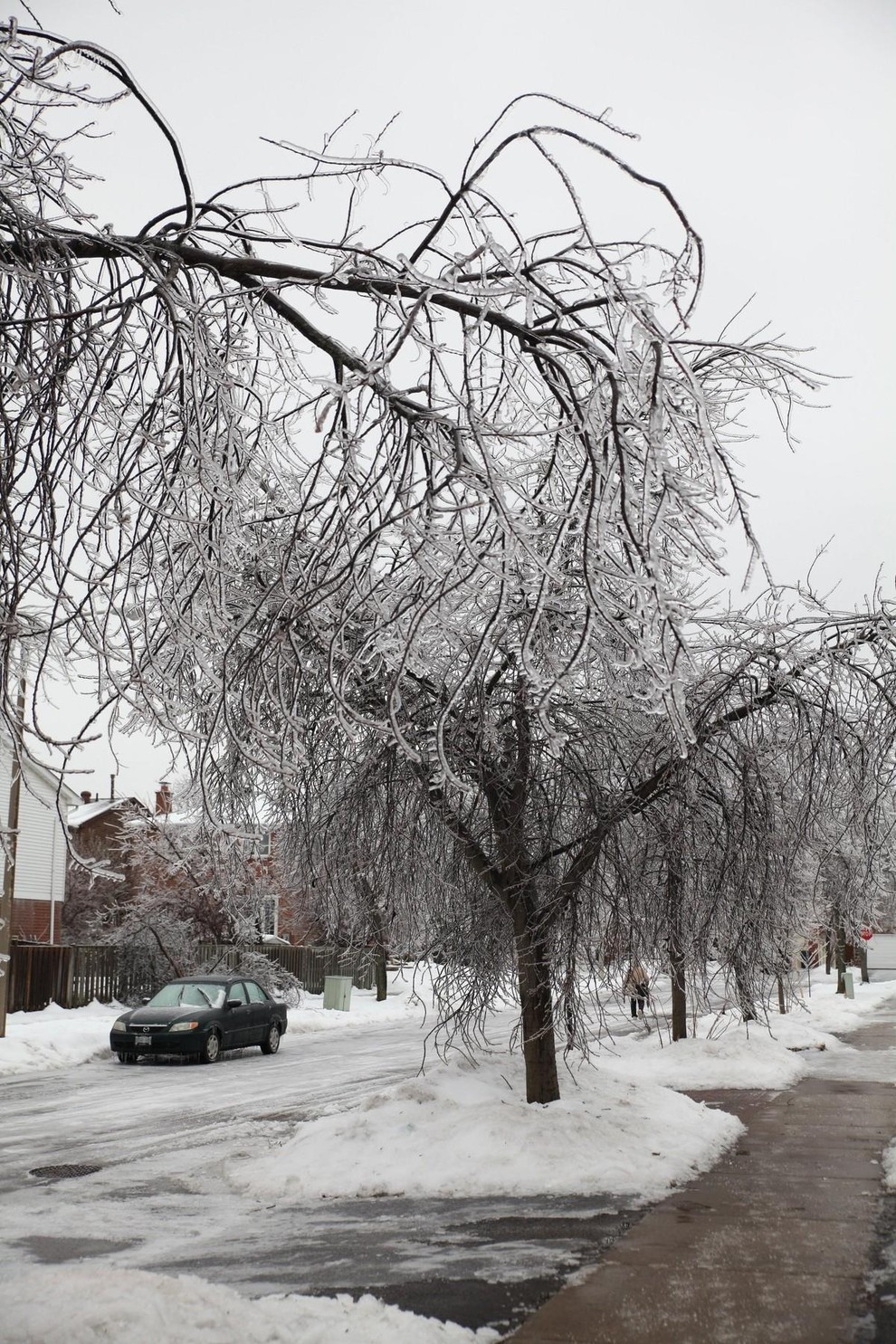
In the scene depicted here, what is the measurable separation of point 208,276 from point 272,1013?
19614mm

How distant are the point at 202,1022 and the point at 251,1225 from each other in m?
12.4

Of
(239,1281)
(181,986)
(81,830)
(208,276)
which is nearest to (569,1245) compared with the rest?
(239,1281)

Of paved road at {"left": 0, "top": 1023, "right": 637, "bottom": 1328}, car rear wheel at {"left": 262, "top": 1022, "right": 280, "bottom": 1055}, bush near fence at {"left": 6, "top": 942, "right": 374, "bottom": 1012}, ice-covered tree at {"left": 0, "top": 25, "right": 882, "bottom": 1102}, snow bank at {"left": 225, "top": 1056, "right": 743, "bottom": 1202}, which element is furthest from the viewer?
bush near fence at {"left": 6, "top": 942, "right": 374, "bottom": 1012}

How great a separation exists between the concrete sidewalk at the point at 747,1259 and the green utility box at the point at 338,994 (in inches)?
831

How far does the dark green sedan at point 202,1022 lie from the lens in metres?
19.9

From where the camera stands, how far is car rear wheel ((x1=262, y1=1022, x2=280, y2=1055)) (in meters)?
22.2

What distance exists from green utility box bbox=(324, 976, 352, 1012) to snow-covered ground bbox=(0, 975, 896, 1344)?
14.7 metres

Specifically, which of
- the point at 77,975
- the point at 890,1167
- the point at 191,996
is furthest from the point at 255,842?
the point at 77,975

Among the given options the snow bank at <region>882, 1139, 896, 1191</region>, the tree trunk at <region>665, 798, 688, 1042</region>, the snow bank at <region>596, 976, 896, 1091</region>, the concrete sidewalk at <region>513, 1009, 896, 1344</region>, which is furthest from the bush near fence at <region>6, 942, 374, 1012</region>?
the concrete sidewalk at <region>513, 1009, 896, 1344</region>

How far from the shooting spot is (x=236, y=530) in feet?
17.1

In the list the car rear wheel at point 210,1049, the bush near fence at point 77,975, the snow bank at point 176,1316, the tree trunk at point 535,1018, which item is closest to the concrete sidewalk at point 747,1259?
the snow bank at point 176,1316

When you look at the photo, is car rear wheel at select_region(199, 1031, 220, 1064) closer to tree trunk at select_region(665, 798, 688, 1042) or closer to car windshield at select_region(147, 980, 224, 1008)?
car windshield at select_region(147, 980, 224, 1008)

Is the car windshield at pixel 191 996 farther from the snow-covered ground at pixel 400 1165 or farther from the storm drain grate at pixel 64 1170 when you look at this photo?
the storm drain grate at pixel 64 1170

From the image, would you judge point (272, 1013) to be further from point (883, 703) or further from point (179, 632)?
point (179, 632)
